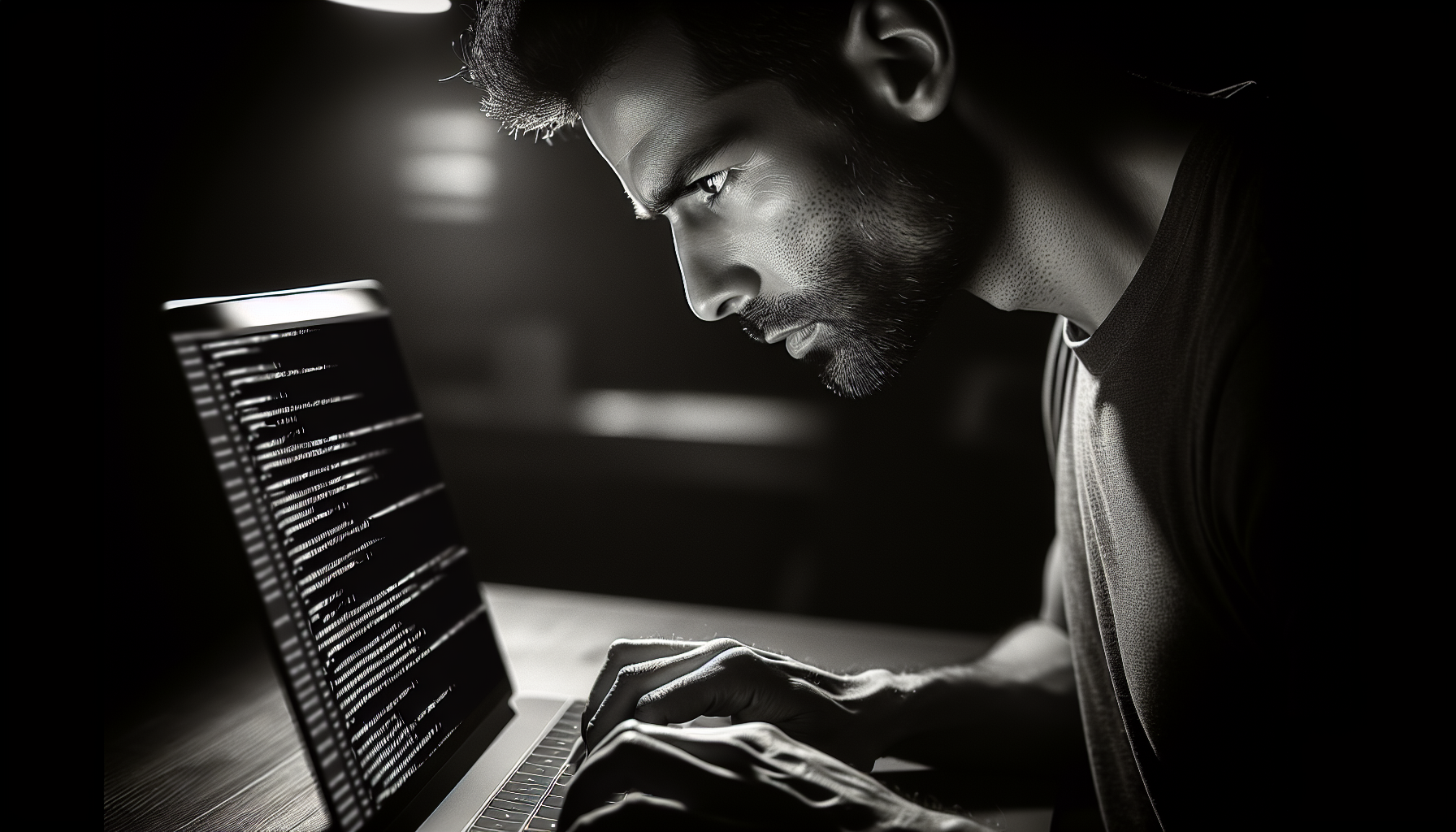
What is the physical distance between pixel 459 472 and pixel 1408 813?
1.55 meters

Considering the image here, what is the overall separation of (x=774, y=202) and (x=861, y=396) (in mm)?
254

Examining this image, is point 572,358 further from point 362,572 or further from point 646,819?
point 646,819

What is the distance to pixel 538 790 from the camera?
0.76m

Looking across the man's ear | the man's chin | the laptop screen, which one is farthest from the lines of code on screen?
the man's ear

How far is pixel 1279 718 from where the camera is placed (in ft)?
2.09

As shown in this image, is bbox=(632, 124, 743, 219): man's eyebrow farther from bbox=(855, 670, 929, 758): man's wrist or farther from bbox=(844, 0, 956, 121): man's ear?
bbox=(855, 670, 929, 758): man's wrist

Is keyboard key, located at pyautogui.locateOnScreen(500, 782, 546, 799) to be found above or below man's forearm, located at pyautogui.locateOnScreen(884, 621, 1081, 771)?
above

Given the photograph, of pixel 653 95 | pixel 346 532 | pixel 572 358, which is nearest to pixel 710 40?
pixel 653 95

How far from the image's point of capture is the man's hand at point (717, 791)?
1.89 ft

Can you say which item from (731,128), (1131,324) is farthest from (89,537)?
(1131,324)

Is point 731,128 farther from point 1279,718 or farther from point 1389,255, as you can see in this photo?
point 1279,718

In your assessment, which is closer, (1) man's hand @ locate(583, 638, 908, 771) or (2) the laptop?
(2) the laptop

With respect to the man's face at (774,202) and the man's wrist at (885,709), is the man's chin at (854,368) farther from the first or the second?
the man's wrist at (885,709)

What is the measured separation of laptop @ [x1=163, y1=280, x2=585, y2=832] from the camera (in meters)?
0.61
